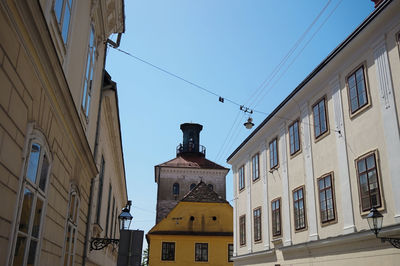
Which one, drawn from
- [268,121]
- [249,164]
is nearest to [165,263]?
[249,164]

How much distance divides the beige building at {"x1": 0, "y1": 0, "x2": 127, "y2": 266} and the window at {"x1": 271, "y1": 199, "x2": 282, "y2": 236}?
10.2m

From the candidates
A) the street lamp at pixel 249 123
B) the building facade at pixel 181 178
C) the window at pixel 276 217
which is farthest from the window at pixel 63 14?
the building facade at pixel 181 178

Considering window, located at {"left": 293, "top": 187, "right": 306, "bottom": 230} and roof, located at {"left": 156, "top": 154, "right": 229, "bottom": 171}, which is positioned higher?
roof, located at {"left": 156, "top": 154, "right": 229, "bottom": 171}

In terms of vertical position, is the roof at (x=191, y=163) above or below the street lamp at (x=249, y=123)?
above

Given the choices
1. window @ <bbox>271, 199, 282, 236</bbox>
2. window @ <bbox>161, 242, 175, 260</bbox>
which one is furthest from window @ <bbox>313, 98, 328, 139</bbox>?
window @ <bbox>161, 242, 175, 260</bbox>

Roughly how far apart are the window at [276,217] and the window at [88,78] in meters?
11.6

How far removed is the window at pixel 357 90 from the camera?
41.9 ft

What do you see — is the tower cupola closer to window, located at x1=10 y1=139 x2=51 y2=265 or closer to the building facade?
the building facade

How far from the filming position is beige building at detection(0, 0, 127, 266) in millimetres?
3961

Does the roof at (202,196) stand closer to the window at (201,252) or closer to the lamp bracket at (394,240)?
the window at (201,252)

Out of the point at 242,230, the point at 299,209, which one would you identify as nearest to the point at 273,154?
the point at 299,209

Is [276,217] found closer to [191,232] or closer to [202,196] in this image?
[191,232]

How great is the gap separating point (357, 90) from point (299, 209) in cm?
576

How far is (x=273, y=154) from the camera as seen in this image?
19.8 metres
